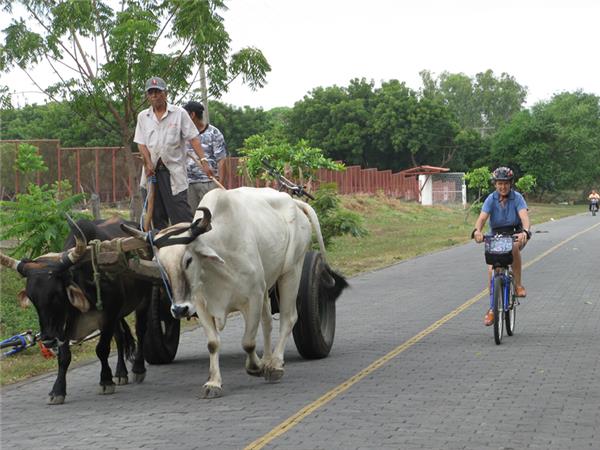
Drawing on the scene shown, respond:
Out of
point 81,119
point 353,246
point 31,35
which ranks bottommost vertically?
point 353,246

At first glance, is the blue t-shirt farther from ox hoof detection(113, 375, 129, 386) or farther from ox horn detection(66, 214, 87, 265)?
ox horn detection(66, 214, 87, 265)

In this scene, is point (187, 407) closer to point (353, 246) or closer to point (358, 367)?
point (358, 367)

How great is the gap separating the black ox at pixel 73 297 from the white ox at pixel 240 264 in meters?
0.72

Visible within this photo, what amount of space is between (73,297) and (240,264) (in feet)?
4.33

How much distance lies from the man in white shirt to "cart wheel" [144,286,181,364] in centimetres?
77

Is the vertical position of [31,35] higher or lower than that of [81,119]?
higher

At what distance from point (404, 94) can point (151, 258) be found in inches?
2822

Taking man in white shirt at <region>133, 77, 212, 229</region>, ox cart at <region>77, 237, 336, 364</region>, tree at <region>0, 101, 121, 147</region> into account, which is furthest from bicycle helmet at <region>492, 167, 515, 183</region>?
tree at <region>0, 101, 121, 147</region>

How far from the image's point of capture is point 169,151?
1002 centimetres

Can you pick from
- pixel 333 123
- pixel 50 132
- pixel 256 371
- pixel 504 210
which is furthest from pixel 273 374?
pixel 333 123

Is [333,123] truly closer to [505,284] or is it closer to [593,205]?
[593,205]

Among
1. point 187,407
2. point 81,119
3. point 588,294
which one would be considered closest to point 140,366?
point 187,407

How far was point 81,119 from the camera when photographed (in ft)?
67.6

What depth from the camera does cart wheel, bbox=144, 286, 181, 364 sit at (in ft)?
34.0
